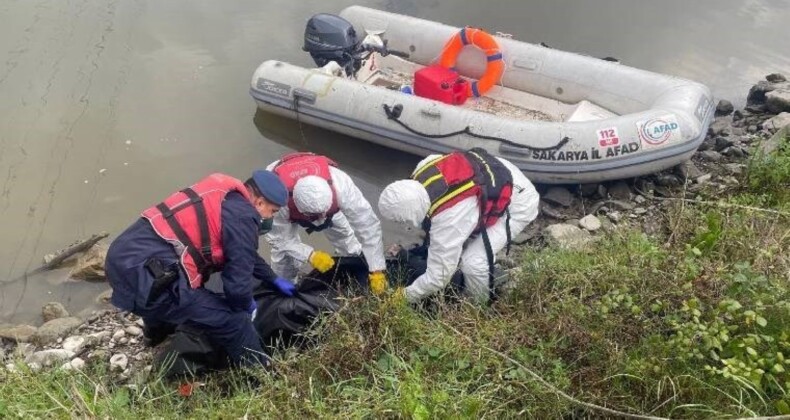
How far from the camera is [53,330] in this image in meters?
3.60

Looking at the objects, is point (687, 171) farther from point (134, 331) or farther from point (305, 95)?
point (134, 331)

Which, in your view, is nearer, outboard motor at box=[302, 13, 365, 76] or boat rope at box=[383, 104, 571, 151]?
boat rope at box=[383, 104, 571, 151]

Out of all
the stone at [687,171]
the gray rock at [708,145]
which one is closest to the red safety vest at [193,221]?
the stone at [687,171]

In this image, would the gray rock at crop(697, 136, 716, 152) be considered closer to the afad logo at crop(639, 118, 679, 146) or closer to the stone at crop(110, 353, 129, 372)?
the afad logo at crop(639, 118, 679, 146)

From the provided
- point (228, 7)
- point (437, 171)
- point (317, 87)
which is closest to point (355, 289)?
point (437, 171)

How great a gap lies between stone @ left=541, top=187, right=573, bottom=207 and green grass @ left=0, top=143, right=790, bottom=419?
1595mm

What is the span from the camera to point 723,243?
122 inches

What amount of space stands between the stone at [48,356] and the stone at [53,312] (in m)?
0.54

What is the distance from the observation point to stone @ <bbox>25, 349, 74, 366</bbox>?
323 cm

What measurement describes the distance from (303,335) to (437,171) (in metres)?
1.05

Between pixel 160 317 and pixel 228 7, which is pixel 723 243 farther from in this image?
pixel 228 7

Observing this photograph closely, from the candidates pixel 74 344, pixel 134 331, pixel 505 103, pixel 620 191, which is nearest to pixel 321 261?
pixel 134 331

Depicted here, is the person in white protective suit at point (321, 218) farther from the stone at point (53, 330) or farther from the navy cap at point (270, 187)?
the stone at point (53, 330)

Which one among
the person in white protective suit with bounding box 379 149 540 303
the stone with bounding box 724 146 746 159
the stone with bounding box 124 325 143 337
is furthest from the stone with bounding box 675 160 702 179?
the stone with bounding box 124 325 143 337
